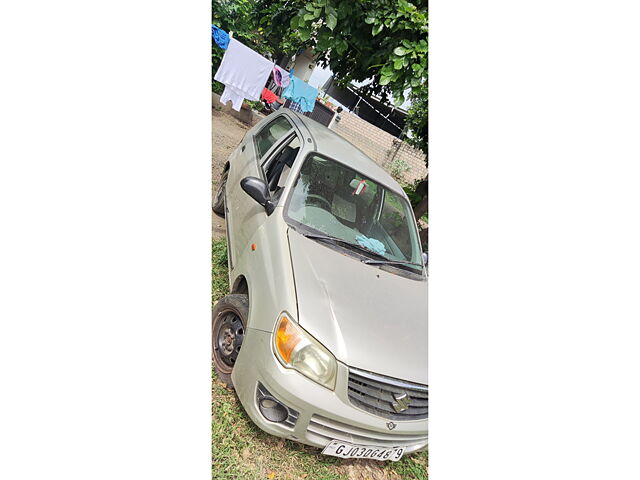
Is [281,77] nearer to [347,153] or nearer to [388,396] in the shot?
[347,153]

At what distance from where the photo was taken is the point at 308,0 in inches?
63.4

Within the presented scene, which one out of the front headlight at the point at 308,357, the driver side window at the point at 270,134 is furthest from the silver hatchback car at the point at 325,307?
the driver side window at the point at 270,134

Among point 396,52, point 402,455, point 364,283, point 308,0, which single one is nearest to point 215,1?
point 308,0

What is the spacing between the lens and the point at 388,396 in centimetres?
138

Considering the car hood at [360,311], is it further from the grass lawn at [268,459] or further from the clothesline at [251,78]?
the clothesline at [251,78]

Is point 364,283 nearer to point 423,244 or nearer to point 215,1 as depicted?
point 423,244

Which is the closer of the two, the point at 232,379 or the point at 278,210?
the point at 232,379

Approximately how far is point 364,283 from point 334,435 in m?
0.62

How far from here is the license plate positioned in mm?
1326

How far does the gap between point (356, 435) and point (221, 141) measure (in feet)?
4.82

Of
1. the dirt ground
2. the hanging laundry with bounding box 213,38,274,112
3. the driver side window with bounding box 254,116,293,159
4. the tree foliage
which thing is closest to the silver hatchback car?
the dirt ground

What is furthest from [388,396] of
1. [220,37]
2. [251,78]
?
[251,78]

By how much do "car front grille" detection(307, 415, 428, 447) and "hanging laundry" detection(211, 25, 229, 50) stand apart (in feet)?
5.38

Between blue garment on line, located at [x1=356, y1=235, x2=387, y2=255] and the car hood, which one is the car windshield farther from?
the car hood
